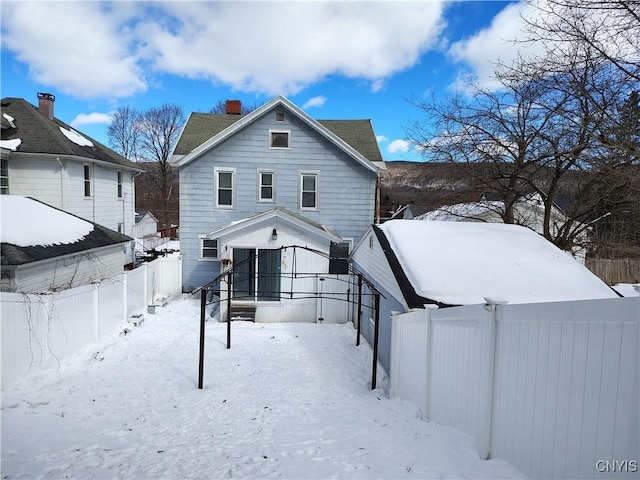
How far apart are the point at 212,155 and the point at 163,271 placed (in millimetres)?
4965

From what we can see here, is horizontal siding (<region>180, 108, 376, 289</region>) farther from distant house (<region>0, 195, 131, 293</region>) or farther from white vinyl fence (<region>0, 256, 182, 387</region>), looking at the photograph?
white vinyl fence (<region>0, 256, 182, 387</region>)

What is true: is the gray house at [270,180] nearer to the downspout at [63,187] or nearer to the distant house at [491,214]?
the distant house at [491,214]

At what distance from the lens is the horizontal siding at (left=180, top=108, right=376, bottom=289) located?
15.4m

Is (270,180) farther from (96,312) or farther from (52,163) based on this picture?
(52,163)

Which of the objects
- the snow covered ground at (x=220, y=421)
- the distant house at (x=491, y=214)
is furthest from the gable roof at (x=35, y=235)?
the distant house at (x=491, y=214)

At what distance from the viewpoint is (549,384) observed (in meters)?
3.04

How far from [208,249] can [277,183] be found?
391 centimetres

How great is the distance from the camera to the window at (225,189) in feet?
50.8

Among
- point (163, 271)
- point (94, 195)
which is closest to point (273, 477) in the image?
point (163, 271)

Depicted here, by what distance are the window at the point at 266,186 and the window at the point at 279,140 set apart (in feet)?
3.69

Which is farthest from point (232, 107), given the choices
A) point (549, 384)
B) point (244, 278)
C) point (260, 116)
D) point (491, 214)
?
point (549, 384)

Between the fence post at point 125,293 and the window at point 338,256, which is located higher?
the window at point 338,256

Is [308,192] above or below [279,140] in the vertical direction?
below

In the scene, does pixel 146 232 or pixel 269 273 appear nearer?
pixel 269 273
